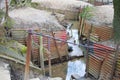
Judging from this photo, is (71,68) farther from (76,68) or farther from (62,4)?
(62,4)

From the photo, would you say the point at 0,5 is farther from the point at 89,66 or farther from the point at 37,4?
the point at 37,4

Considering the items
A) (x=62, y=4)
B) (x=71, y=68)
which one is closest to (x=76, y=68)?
(x=71, y=68)

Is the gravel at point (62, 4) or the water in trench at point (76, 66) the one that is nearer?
the water in trench at point (76, 66)

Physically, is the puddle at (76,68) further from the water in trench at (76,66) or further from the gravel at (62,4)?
the gravel at (62,4)

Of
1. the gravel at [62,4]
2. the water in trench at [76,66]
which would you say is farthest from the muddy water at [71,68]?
the gravel at [62,4]

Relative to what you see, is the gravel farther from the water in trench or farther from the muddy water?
the muddy water

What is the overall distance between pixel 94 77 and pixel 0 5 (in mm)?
4418

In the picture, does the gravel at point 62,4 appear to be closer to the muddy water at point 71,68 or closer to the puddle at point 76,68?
the muddy water at point 71,68

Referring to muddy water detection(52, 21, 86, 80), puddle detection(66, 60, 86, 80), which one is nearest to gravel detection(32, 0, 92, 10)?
muddy water detection(52, 21, 86, 80)

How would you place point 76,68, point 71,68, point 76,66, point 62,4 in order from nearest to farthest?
1. point 76,68
2. point 71,68
3. point 76,66
4. point 62,4

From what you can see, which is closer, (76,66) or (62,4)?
(76,66)

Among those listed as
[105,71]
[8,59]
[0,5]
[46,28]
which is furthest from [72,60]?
[8,59]

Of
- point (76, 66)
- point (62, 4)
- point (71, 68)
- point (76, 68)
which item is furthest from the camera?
point (62, 4)

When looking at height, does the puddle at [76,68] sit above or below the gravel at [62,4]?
below
